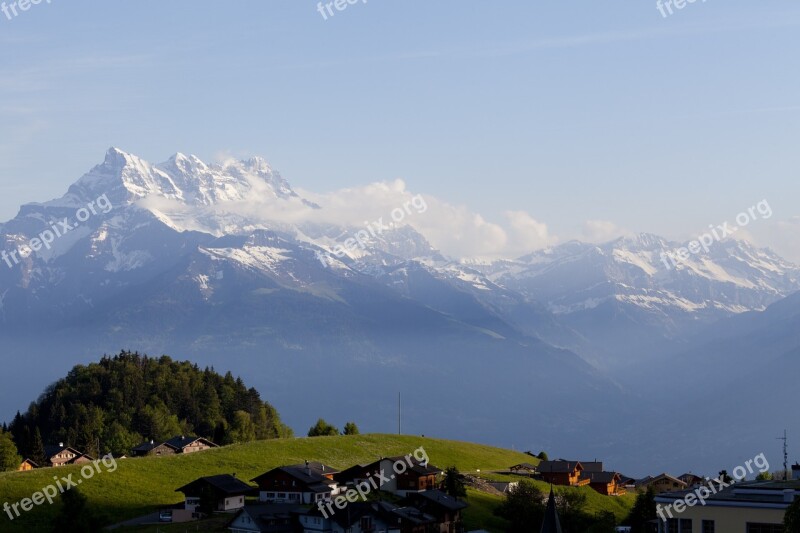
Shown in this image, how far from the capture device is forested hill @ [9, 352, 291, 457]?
177m

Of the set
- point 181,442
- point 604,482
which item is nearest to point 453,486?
point 604,482

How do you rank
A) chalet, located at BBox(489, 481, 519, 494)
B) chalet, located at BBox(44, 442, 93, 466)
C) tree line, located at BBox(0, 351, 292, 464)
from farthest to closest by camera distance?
tree line, located at BBox(0, 351, 292, 464) < chalet, located at BBox(44, 442, 93, 466) < chalet, located at BBox(489, 481, 519, 494)

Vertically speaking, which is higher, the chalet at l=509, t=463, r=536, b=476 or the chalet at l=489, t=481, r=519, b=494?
the chalet at l=509, t=463, r=536, b=476

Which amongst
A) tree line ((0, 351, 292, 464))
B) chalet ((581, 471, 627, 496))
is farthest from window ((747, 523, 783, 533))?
→ tree line ((0, 351, 292, 464))

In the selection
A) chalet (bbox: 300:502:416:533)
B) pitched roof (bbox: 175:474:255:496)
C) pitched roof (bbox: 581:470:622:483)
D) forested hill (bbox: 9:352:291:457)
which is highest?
forested hill (bbox: 9:352:291:457)

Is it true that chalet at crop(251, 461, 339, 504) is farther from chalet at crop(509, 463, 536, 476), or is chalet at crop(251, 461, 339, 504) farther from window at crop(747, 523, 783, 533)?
window at crop(747, 523, 783, 533)

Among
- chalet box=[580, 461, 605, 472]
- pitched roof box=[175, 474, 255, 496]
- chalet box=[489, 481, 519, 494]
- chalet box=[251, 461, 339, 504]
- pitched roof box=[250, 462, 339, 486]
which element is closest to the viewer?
pitched roof box=[175, 474, 255, 496]

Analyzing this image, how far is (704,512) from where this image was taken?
2120 inches

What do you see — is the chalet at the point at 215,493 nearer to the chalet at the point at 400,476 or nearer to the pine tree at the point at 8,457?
the chalet at the point at 400,476

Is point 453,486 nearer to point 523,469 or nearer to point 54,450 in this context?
point 523,469

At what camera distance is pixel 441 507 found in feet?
357

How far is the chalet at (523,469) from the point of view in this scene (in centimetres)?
16100

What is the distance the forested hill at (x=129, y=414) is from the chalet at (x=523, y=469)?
42.2 metres

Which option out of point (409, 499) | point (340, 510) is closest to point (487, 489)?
point (409, 499)
